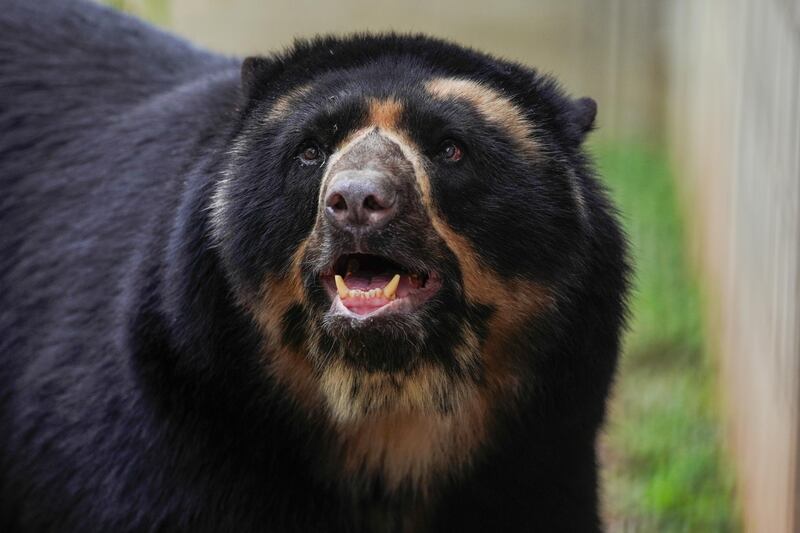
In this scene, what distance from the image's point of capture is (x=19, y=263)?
481 cm

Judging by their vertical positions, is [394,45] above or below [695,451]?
above

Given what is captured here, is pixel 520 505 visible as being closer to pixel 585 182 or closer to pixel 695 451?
pixel 585 182

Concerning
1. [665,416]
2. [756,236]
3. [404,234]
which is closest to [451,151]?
[404,234]

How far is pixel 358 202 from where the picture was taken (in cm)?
345

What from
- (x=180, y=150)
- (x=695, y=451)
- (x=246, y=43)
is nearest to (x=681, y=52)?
(x=246, y=43)

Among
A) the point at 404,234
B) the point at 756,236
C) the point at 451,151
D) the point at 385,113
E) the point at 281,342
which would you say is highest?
the point at 385,113

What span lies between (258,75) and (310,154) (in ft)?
1.61

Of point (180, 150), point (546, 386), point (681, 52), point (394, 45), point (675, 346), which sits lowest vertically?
point (675, 346)

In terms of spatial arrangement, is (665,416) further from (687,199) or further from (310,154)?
(310,154)

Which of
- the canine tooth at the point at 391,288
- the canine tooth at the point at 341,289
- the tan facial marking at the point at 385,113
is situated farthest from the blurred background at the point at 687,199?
the canine tooth at the point at 341,289

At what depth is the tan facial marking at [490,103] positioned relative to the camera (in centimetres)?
398

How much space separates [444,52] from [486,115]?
10.9 inches

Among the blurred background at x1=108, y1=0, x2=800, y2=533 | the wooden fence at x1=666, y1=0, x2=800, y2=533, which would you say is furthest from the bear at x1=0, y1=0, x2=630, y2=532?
the wooden fence at x1=666, y1=0, x2=800, y2=533

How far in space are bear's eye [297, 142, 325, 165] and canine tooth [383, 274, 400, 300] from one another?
0.43m
